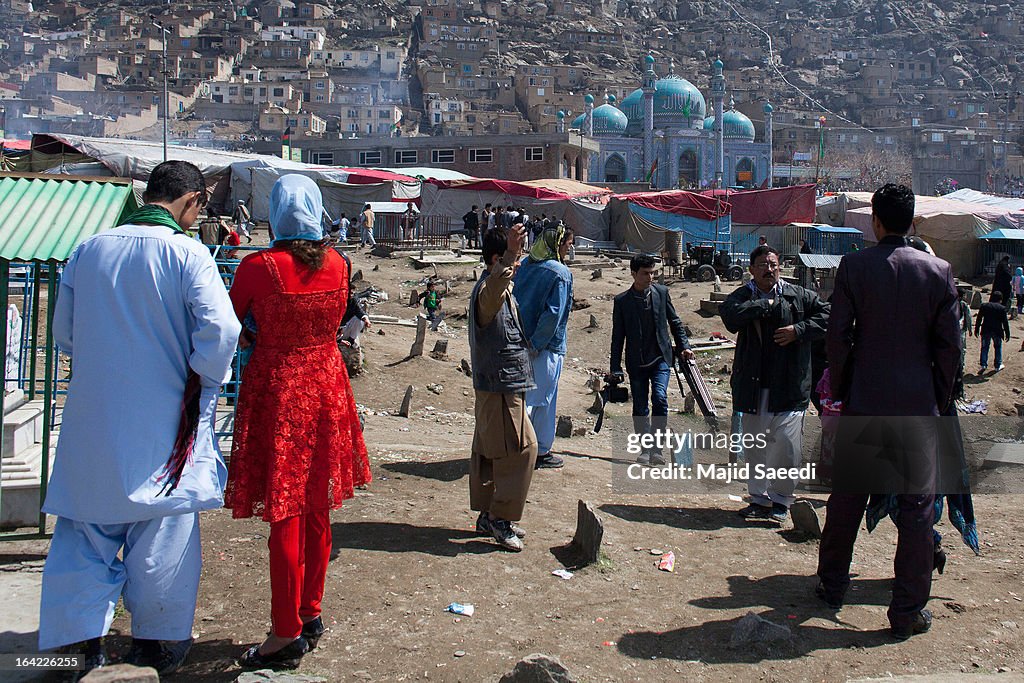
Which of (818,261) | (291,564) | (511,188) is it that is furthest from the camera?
(511,188)

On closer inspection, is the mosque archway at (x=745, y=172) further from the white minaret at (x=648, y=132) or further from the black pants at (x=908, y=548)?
the black pants at (x=908, y=548)

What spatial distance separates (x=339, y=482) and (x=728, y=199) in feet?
77.5

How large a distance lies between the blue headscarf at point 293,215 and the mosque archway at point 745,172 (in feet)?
198

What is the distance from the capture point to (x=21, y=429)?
Answer: 4.46m

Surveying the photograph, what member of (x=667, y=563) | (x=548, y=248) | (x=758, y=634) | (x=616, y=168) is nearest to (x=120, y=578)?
(x=758, y=634)

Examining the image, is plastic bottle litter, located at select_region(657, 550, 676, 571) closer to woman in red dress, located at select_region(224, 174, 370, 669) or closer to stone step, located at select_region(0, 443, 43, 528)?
woman in red dress, located at select_region(224, 174, 370, 669)

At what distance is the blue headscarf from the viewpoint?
311 cm

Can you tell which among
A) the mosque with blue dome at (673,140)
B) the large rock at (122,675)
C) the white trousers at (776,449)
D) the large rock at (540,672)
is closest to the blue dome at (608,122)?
the mosque with blue dome at (673,140)

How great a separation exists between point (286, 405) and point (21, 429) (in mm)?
2188

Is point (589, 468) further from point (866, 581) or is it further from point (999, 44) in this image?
point (999, 44)

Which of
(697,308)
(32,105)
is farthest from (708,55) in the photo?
(697,308)

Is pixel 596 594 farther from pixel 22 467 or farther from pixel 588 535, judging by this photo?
pixel 22 467

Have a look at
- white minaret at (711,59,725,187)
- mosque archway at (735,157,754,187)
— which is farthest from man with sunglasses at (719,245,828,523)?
mosque archway at (735,157,754,187)

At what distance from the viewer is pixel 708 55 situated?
117562 millimetres
